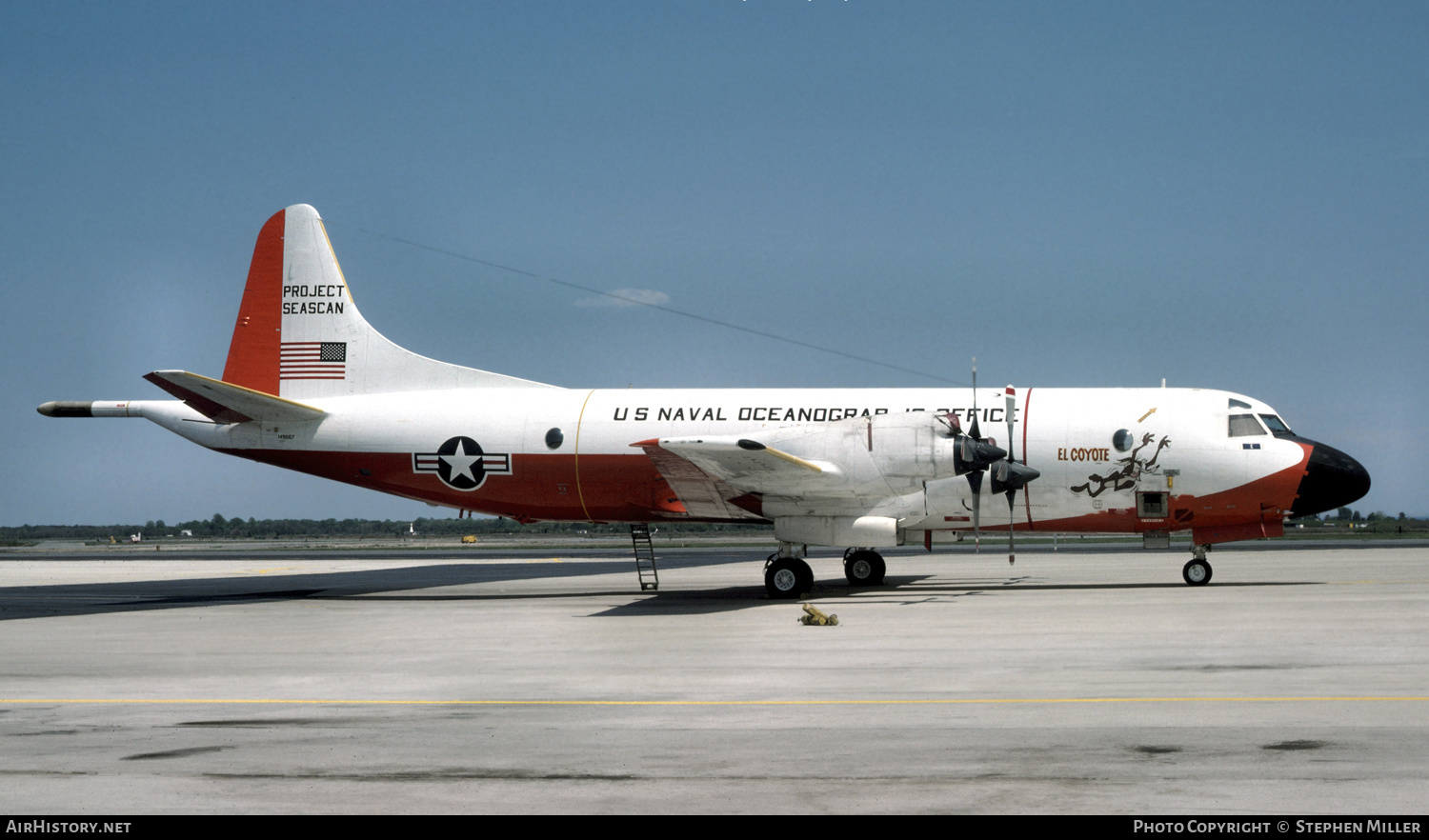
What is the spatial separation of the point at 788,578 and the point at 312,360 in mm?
13201

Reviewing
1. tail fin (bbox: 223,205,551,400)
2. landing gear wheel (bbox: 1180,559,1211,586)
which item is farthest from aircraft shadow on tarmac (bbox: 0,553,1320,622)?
tail fin (bbox: 223,205,551,400)

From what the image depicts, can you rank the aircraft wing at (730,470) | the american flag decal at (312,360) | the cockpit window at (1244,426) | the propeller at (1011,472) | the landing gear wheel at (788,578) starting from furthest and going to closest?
1. the american flag decal at (312,360)
2. the cockpit window at (1244,426)
3. the landing gear wheel at (788,578)
4. the propeller at (1011,472)
5. the aircraft wing at (730,470)

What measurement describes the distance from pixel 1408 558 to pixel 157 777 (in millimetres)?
38996

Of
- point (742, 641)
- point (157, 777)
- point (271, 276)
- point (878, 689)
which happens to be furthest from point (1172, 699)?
point (271, 276)

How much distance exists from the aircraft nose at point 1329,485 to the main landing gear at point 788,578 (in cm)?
1009

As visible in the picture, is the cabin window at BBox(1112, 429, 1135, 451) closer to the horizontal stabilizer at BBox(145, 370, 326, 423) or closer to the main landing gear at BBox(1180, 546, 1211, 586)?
the main landing gear at BBox(1180, 546, 1211, 586)

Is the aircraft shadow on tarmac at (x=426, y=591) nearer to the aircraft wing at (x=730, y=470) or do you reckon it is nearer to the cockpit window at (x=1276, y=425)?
the aircraft wing at (x=730, y=470)

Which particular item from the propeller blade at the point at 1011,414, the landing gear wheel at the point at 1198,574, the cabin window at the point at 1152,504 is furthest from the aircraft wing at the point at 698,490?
the landing gear wheel at the point at 1198,574

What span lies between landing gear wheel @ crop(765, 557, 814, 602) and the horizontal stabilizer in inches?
453

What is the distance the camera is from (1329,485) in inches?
901

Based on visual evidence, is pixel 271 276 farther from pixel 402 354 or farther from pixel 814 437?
pixel 814 437

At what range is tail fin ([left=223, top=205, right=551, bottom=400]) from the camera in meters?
27.6

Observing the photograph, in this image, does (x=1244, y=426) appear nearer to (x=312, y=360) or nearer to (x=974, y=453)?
(x=974, y=453)

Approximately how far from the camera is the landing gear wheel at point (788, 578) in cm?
2311
